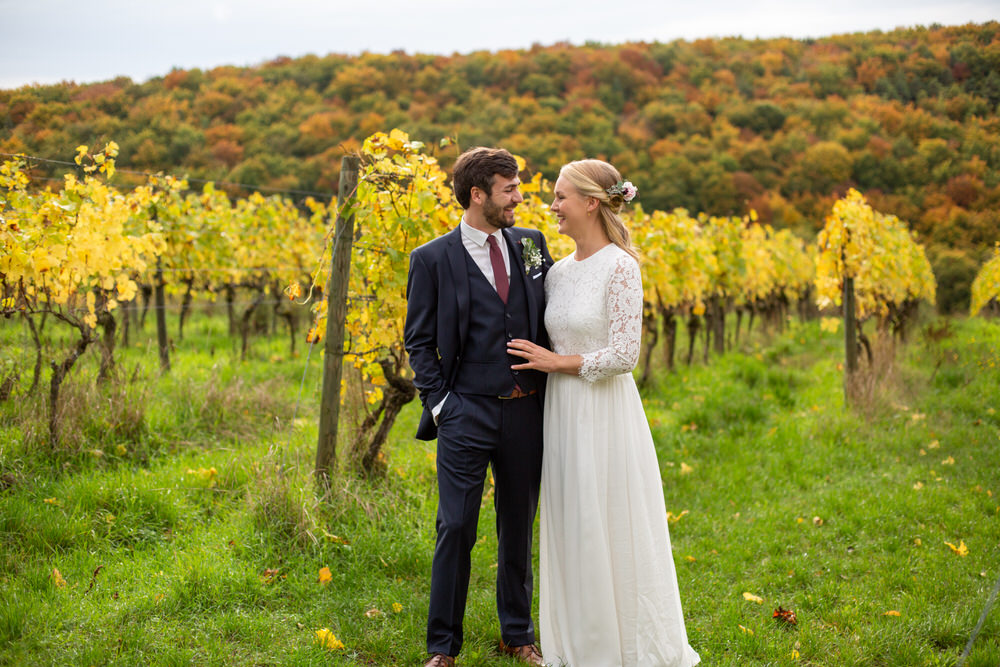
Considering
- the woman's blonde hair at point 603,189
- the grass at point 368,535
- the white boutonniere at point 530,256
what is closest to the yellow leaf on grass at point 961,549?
the grass at point 368,535

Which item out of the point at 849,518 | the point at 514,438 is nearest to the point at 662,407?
the point at 849,518

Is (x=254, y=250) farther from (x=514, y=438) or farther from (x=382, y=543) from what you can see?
(x=514, y=438)

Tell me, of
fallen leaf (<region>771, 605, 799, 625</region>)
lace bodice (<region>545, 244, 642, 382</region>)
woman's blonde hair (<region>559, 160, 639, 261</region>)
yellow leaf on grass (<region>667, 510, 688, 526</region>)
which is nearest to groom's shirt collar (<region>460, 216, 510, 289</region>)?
lace bodice (<region>545, 244, 642, 382</region>)

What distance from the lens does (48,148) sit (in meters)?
4.67

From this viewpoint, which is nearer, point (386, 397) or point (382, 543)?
point (382, 543)

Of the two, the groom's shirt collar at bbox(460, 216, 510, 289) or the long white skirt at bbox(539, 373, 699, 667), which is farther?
the groom's shirt collar at bbox(460, 216, 510, 289)

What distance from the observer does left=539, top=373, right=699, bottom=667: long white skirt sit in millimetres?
2668

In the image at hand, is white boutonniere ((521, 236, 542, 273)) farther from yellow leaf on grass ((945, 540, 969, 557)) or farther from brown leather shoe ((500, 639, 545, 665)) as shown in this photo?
yellow leaf on grass ((945, 540, 969, 557))

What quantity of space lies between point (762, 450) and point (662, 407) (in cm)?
156

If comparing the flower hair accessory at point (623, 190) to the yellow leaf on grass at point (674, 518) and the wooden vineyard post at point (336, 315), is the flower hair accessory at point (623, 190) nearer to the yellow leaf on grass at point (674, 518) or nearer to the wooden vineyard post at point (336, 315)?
the wooden vineyard post at point (336, 315)

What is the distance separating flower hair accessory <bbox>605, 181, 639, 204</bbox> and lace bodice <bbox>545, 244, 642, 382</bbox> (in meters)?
0.20

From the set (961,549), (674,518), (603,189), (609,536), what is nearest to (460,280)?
(603,189)

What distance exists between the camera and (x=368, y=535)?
3678mm

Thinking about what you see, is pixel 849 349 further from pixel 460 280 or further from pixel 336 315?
pixel 460 280
